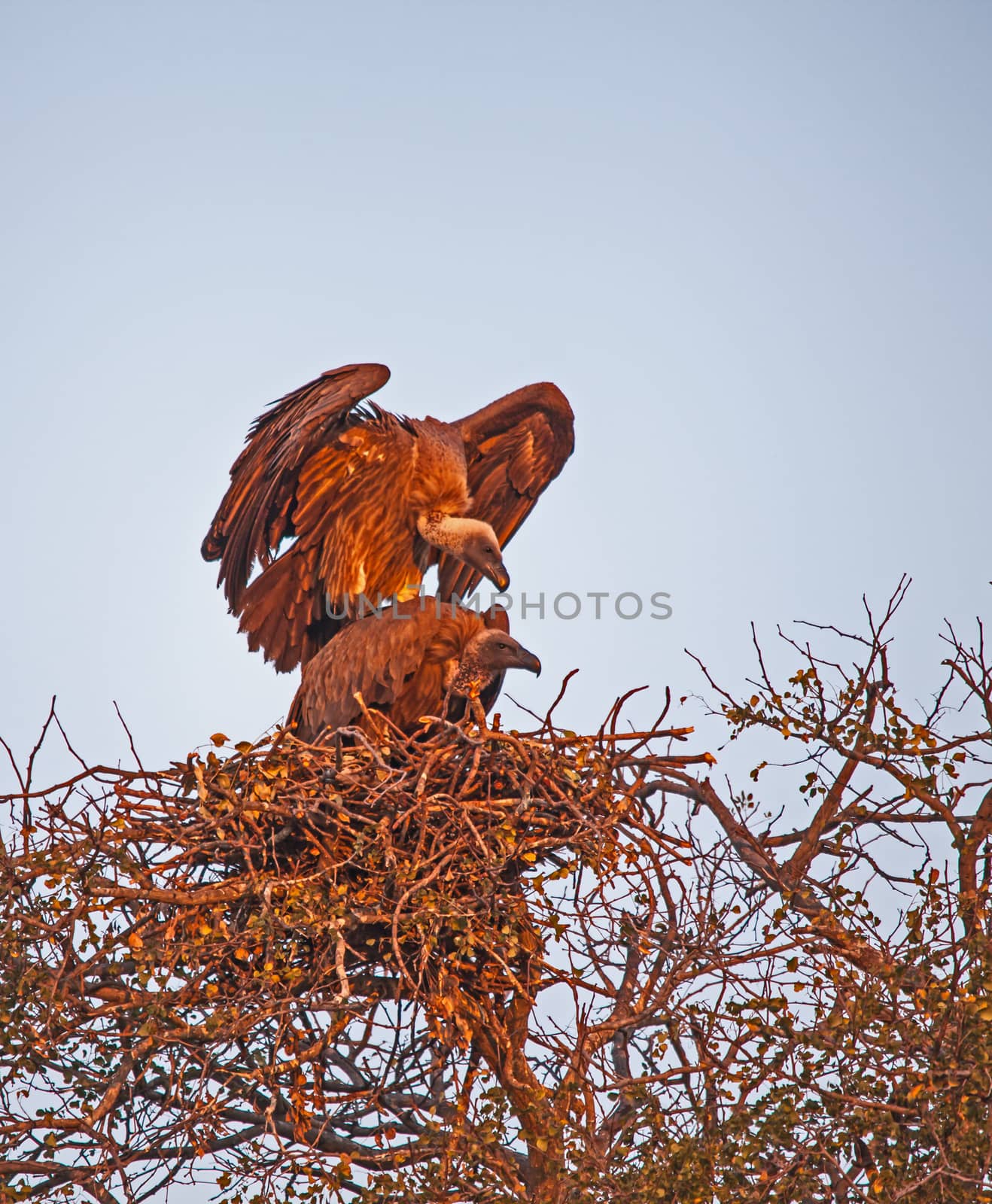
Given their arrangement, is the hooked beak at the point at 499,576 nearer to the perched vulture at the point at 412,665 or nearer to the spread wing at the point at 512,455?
the spread wing at the point at 512,455

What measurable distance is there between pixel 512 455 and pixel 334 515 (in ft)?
3.84

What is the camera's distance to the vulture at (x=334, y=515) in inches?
269

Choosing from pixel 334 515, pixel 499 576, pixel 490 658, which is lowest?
pixel 490 658

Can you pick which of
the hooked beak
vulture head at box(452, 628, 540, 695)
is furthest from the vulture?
vulture head at box(452, 628, 540, 695)

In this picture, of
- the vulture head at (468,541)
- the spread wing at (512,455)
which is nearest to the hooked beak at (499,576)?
the vulture head at (468,541)

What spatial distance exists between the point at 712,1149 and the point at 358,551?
11.9ft

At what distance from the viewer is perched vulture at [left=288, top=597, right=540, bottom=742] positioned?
630 cm

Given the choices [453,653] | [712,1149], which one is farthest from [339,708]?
[712,1149]

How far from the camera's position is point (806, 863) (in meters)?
5.38

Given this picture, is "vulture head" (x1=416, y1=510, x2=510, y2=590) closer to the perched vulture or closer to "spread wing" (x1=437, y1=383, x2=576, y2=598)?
"spread wing" (x1=437, y1=383, x2=576, y2=598)

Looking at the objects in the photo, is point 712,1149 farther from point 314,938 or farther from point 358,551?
point 358,551

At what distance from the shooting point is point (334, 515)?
705 centimetres

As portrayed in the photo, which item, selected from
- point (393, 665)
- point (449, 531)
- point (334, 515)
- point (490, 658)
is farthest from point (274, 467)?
point (490, 658)

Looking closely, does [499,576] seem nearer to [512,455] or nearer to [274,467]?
[512,455]
